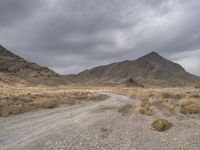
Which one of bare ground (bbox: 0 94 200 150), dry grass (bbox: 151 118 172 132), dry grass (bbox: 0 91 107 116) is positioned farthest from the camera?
dry grass (bbox: 0 91 107 116)

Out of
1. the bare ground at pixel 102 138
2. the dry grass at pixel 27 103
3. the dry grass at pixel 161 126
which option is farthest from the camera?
the dry grass at pixel 27 103

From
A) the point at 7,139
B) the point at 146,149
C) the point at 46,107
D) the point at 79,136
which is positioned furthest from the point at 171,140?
the point at 46,107

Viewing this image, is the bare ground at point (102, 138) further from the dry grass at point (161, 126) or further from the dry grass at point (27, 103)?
the dry grass at point (27, 103)

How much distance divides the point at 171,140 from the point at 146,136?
63.3 inches

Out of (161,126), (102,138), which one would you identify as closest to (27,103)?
(161,126)

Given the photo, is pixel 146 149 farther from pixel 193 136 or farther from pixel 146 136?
pixel 193 136

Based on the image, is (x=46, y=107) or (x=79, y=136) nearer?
(x=79, y=136)

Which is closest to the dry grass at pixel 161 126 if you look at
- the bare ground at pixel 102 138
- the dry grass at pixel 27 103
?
the bare ground at pixel 102 138

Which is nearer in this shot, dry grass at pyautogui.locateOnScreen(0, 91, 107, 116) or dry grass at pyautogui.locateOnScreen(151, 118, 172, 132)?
dry grass at pyautogui.locateOnScreen(151, 118, 172, 132)

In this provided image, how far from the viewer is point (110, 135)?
58.9 ft

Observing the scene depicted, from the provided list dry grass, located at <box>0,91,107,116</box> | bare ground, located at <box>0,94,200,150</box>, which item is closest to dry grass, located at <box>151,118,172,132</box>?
bare ground, located at <box>0,94,200,150</box>

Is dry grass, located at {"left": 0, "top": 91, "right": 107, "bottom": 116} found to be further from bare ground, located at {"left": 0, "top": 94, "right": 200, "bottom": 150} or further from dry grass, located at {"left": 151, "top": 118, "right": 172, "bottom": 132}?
dry grass, located at {"left": 151, "top": 118, "right": 172, "bottom": 132}

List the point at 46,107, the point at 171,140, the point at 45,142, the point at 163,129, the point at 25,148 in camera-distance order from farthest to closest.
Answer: the point at 46,107
the point at 163,129
the point at 171,140
the point at 45,142
the point at 25,148

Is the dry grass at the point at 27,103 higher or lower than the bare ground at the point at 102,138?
higher
